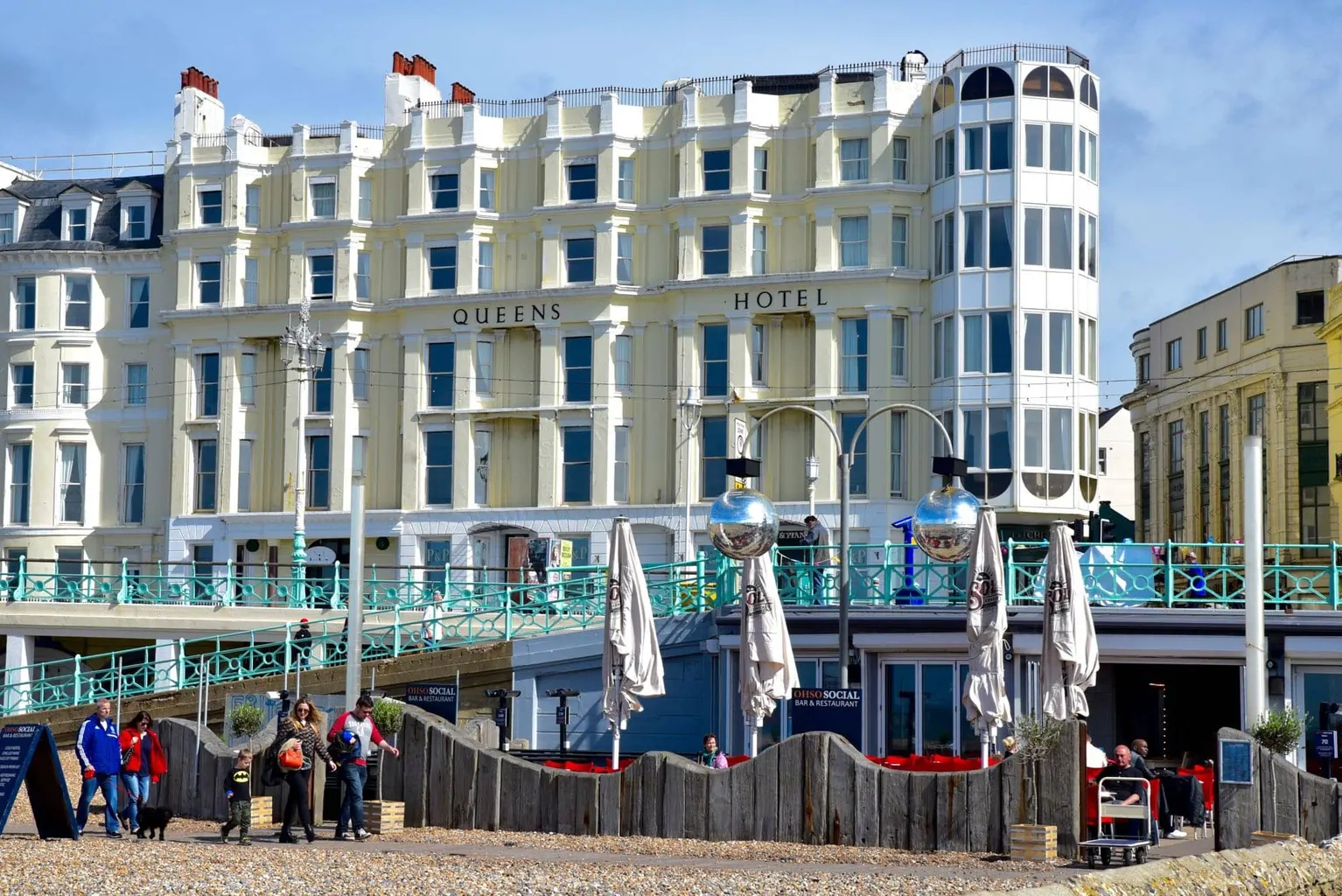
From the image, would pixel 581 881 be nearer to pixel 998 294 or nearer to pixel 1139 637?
pixel 1139 637

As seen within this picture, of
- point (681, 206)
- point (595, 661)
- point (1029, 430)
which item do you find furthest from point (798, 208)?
point (595, 661)

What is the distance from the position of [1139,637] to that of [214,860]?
14.7 meters

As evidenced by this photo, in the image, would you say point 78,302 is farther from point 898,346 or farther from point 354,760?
point 354,760

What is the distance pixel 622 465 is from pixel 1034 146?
43.8ft

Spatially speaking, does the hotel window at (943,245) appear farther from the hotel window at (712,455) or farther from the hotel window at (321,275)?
the hotel window at (321,275)

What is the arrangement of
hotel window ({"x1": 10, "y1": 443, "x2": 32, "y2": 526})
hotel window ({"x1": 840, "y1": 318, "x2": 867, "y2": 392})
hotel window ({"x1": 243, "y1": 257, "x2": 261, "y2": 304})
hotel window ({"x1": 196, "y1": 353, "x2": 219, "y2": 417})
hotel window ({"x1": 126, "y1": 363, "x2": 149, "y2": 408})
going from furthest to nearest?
hotel window ({"x1": 126, "y1": 363, "x2": 149, "y2": 408})
hotel window ({"x1": 10, "y1": 443, "x2": 32, "y2": 526})
hotel window ({"x1": 196, "y1": 353, "x2": 219, "y2": 417})
hotel window ({"x1": 243, "y1": 257, "x2": 261, "y2": 304})
hotel window ({"x1": 840, "y1": 318, "x2": 867, "y2": 392})

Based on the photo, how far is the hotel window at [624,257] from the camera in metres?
54.2

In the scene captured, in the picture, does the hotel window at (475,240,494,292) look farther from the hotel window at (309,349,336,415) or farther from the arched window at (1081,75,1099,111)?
the arched window at (1081,75,1099,111)

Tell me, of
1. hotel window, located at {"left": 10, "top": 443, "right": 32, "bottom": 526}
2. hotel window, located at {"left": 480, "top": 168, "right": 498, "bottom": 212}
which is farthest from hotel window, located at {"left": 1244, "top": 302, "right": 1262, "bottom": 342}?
hotel window, located at {"left": 10, "top": 443, "right": 32, "bottom": 526}

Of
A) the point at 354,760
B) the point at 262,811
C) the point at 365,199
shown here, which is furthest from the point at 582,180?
the point at 354,760

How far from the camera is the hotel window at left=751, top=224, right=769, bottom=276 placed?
5306 centimetres

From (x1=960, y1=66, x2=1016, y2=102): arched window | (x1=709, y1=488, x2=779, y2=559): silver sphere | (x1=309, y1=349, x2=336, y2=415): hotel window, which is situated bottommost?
(x1=709, y1=488, x2=779, y2=559): silver sphere

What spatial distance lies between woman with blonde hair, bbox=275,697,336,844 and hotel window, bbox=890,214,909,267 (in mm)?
32900

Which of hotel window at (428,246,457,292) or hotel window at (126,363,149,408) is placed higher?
hotel window at (428,246,457,292)
